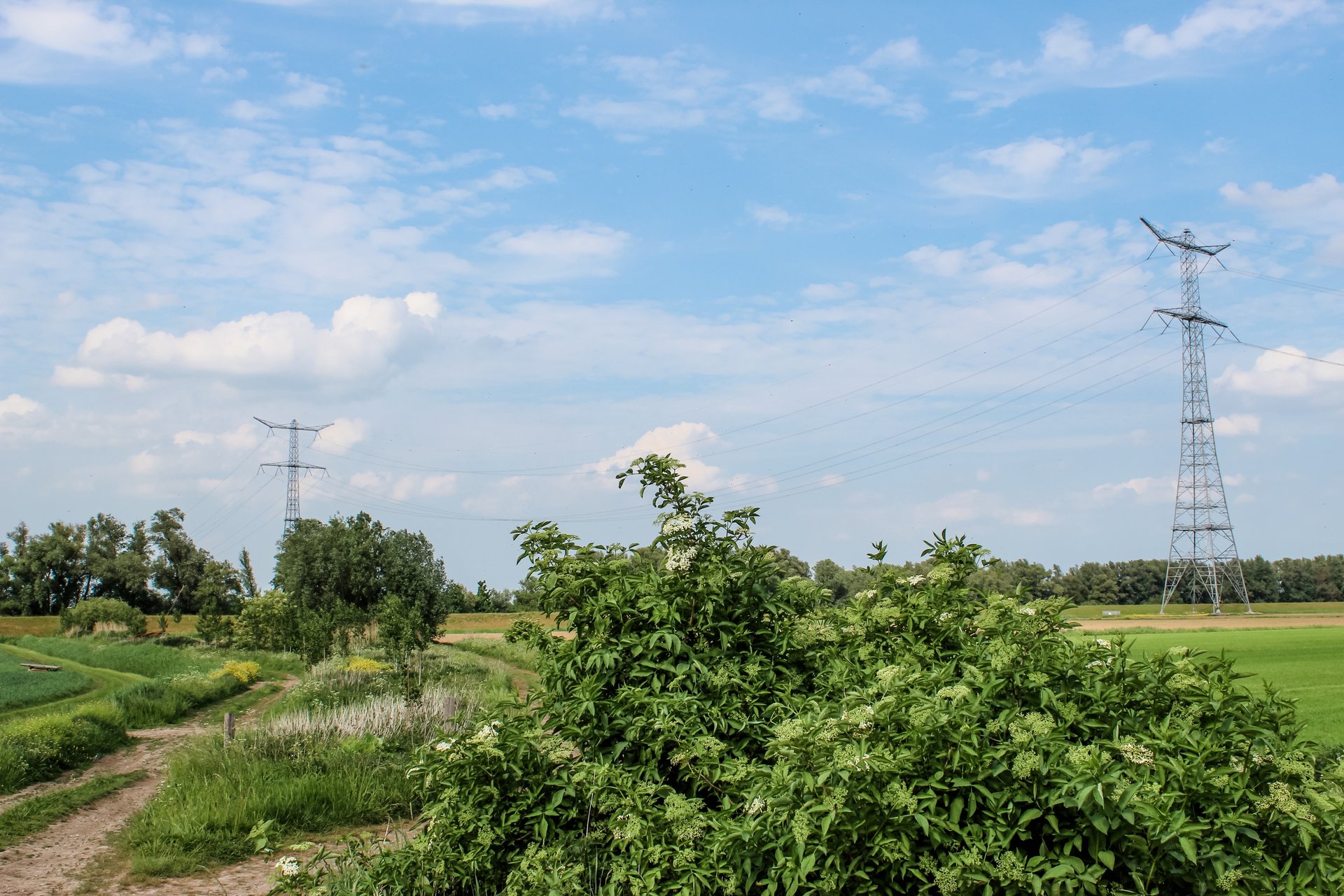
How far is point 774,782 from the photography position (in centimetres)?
361

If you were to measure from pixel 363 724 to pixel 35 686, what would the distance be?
16970 millimetres

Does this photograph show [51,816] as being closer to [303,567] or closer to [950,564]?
[950,564]

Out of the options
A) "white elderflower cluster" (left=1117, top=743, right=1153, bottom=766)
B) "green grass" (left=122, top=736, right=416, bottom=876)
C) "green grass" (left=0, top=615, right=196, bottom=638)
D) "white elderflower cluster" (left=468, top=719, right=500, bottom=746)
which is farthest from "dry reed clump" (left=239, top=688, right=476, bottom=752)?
"green grass" (left=0, top=615, right=196, bottom=638)

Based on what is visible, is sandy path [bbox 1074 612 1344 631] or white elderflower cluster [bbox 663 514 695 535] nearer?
white elderflower cluster [bbox 663 514 695 535]

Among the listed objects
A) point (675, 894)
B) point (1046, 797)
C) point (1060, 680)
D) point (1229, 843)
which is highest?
point (1060, 680)

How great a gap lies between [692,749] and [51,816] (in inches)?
423

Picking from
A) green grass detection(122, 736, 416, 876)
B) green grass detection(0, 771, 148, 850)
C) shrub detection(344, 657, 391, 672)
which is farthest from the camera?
shrub detection(344, 657, 391, 672)

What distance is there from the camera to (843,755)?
338 cm

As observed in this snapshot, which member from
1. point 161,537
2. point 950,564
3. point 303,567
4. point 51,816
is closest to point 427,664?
point 303,567

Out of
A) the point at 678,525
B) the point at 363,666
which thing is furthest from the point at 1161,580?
the point at 678,525

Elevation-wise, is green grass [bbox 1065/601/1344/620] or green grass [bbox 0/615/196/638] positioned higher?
green grass [bbox 0/615/196/638]

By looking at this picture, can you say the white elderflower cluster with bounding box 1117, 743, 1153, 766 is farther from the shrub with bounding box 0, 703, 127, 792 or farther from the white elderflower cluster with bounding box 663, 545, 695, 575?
the shrub with bounding box 0, 703, 127, 792

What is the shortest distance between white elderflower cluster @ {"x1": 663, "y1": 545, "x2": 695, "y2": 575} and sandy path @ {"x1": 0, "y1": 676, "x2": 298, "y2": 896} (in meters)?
5.17

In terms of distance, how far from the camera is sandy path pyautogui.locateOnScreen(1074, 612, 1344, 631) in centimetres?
5080
